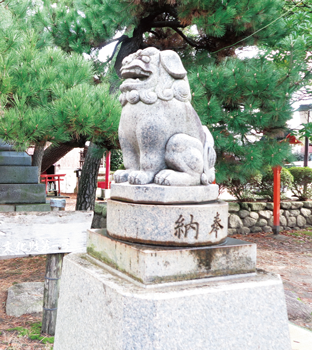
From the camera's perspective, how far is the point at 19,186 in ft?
14.6

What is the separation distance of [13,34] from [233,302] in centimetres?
310

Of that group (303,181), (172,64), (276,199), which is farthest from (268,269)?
(303,181)

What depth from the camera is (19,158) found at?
4664mm

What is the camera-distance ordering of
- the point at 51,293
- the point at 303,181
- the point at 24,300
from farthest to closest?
1. the point at 303,181
2. the point at 24,300
3. the point at 51,293

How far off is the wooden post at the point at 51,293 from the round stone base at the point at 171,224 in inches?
51.6

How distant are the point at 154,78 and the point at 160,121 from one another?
280 mm

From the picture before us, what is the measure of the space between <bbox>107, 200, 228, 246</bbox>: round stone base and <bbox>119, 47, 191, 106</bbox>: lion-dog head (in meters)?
0.66

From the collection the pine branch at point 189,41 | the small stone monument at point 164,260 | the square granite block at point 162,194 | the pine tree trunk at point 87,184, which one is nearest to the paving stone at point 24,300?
the small stone monument at point 164,260

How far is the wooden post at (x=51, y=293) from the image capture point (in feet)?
9.68

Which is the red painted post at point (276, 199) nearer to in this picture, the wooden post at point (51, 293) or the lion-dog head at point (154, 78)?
the wooden post at point (51, 293)

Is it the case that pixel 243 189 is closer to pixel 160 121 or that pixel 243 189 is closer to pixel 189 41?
pixel 189 41

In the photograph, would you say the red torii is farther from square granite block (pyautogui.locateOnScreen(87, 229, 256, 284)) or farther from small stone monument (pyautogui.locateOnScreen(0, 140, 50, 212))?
square granite block (pyautogui.locateOnScreen(87, 229, 256, 284))

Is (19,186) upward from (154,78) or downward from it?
downward

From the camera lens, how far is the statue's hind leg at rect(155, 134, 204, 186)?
193 centimetres
